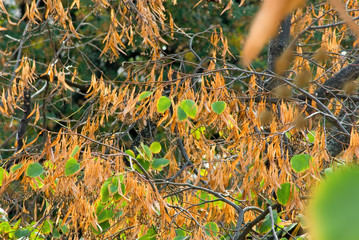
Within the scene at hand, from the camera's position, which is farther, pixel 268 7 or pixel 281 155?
pixel 281 155

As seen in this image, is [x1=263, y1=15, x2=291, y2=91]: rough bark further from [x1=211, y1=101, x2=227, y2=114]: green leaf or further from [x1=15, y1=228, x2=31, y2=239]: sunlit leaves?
[x1=15, y1=228, x2=31, y2=239]: sunlit leaves

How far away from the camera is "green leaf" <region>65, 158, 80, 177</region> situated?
5.65ft

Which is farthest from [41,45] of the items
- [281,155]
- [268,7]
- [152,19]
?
[268,7]

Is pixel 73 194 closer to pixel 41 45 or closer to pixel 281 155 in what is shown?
pixel 281 155

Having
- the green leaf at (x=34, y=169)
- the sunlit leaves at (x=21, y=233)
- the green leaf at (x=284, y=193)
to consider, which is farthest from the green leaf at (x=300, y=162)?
the sunlit leaves at (x=21, y=233)

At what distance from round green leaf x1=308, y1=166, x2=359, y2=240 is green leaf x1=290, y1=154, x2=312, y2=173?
155 centimetres

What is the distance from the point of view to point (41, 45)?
5387 mm

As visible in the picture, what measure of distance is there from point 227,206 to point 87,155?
689mm

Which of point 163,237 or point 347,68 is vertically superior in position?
point 347,68

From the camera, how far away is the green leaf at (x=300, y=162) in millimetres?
1641

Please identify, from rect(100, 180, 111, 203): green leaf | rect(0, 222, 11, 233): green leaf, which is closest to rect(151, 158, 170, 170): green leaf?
rect(100, 180, 111, 203): green leaf

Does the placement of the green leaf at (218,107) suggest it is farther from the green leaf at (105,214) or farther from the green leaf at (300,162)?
the green leaf at (105,214)

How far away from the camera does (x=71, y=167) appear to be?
174 centimetres

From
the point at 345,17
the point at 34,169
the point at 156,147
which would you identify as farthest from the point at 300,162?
the point at 345,17
